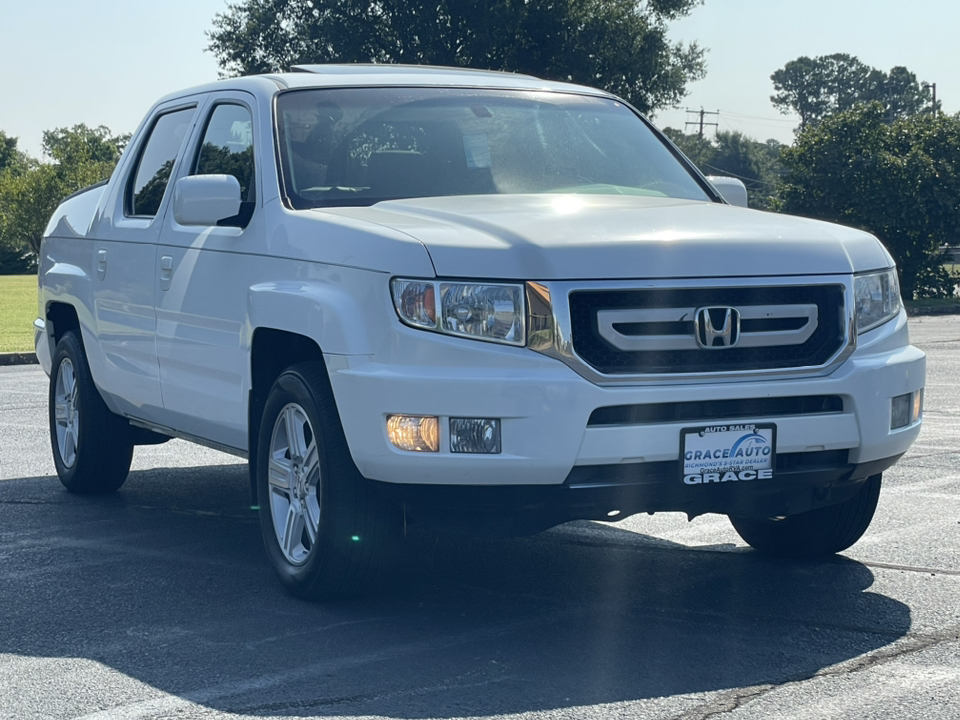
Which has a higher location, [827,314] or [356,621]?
[827,314]

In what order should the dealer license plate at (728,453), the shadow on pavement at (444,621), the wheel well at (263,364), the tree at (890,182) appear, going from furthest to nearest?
the tree at (890,182) < the wheel well at (263,364) < the dealer license plate at (728,453) < the shadow on pavement at (444,621)

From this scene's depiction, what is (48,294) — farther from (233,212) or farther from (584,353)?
(584,353)

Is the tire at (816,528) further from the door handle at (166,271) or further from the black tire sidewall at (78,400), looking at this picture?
the black tire sidewall at (78,400)

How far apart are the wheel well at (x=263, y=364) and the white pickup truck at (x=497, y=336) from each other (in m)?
0.02

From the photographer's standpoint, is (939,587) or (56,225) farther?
(56,225)

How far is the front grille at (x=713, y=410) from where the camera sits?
4598 millimetres

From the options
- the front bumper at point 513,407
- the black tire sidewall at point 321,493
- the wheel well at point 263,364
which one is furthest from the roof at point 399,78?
the front bumper at point 513,407

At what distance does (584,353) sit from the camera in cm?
459

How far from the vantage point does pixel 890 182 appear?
1259 inches

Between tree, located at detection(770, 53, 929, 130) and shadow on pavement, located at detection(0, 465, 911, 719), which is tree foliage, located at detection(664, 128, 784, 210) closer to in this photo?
tree, located at detection(770, 53, 929, 130)

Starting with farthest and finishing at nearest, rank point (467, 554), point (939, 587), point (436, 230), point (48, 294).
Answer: point (48, 294) → point (467, 554) → point (939, 587) → point (436, 230)

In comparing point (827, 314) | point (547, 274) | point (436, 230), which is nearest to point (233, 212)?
point (436, 230)

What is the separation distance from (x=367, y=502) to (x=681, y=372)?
1.15 meters

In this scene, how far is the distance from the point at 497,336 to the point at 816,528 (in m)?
1.91
